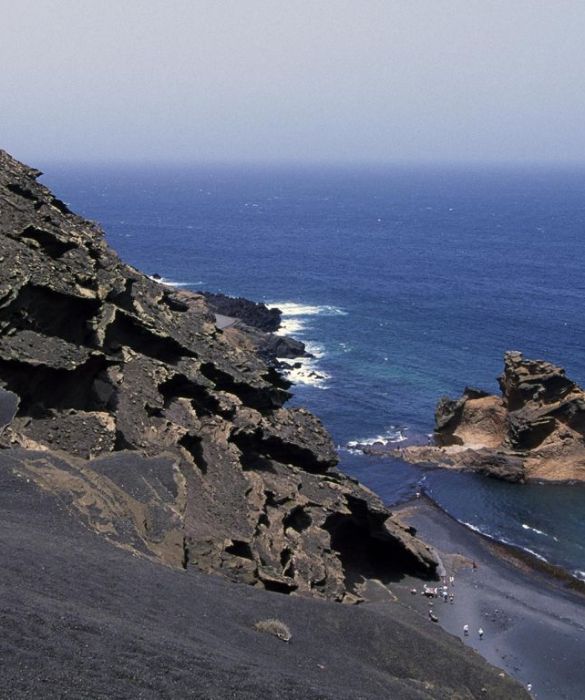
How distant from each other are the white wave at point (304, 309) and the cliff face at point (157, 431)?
7622cm

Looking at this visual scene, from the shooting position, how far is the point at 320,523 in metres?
43.7

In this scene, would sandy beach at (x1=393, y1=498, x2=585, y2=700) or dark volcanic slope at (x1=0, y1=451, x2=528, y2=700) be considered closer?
dark volcanic slope at (x1=0, y1=451, x2=528, y2=700)

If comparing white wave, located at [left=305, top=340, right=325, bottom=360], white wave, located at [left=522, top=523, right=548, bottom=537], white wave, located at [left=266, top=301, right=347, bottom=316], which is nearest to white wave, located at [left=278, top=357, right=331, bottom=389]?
white wave, located at [left=305, top=340, right=325, bottom=360]

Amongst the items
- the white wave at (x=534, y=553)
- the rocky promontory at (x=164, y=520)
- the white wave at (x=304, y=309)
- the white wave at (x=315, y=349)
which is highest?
the rocky promontory at (x=164, y=520)

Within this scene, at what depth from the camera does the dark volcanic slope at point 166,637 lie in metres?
16.6

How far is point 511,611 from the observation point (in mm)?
49906

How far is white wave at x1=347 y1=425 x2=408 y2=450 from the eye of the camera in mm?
79312

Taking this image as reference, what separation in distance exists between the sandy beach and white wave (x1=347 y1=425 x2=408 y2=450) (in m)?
17.1

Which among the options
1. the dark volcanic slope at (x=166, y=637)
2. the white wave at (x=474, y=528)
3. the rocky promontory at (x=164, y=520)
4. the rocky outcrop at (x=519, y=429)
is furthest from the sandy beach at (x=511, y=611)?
the rocky outcrop at (x=519, y=429)

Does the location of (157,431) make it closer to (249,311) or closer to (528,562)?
(528,562)

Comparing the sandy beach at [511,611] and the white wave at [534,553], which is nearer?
the sandy beach at [511,611]

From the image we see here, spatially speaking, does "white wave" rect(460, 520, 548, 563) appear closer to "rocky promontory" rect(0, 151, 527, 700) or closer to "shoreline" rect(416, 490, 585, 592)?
"shoreline" rect(416, 490, 585, 592)

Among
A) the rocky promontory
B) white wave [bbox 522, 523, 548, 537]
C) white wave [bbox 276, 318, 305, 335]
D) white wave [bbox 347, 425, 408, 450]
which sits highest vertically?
the rocky promontory

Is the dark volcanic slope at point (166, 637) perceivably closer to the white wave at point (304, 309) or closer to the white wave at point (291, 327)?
the white wave at point (291, 327)
